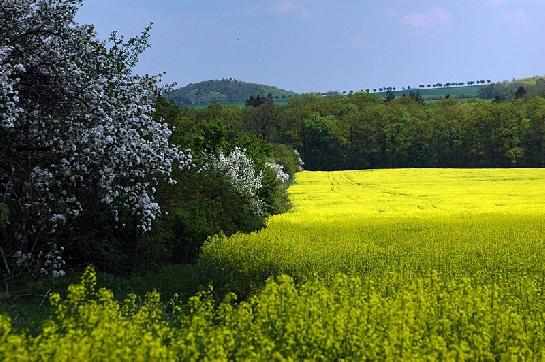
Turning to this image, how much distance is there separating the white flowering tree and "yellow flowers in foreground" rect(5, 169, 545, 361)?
237cm

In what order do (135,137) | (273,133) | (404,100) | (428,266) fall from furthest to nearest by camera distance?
(404,100), (273,133), (428,266), (135,137)

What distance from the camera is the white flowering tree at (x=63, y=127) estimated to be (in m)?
14.4

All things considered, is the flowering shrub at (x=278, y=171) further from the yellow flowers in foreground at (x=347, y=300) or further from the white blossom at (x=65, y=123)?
the white blossom at (x=65, y=123)

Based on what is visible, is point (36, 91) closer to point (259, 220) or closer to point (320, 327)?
point (320, 327)

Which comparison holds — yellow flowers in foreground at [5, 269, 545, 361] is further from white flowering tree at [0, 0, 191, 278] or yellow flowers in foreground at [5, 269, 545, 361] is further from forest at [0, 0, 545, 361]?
white flowering tree at [0, 0, 191, 278]

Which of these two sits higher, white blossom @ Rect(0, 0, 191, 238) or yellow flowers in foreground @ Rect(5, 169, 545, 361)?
white blossom @ Rect(0, 0, 191, 238)

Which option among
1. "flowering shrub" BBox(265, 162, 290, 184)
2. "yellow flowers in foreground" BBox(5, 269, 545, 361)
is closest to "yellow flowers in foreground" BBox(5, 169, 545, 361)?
"yellow flowers in foreground" BBox(5, 269, 545, 361)

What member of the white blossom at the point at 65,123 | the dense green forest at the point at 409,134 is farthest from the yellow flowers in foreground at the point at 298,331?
the dense green forest at the point at 409,134

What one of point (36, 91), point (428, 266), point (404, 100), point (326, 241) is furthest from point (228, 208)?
point (404, 100)

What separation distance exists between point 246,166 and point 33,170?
26846 millimetres

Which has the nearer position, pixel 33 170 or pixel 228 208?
pixel 33 170

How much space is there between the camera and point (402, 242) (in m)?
23.1

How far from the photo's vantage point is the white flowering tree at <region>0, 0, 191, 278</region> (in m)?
14.4

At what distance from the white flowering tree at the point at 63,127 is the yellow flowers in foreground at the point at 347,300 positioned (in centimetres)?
237
